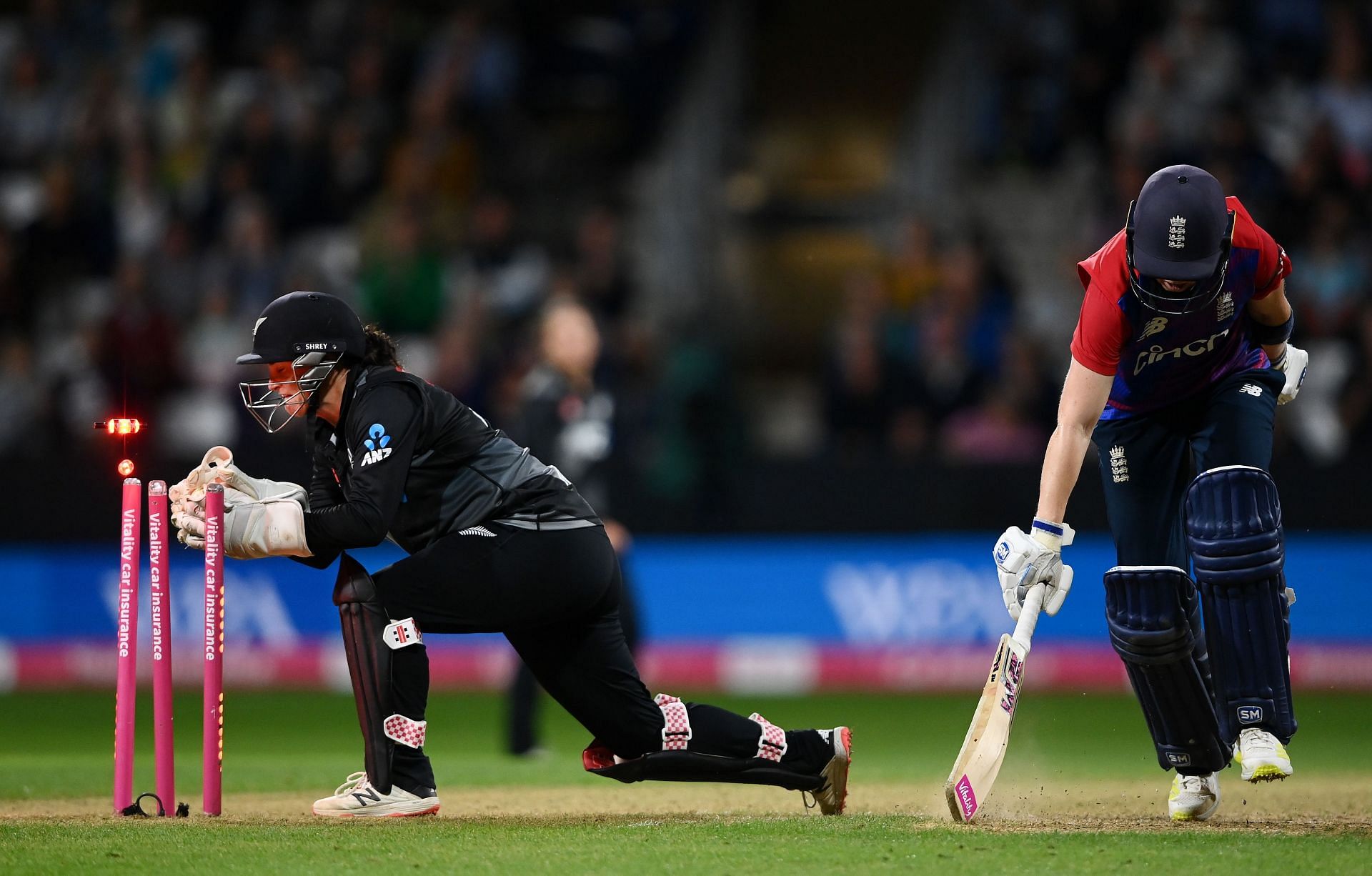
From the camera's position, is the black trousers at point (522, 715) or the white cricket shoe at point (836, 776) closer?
the white cricket shoe at point (836, 776)

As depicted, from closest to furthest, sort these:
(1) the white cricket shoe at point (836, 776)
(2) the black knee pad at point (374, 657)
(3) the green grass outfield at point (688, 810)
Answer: (3) the green grass outfield at point (688, 810)
(2) the black knee pad at point (374, 657)
(1) the white cricket shoe at point (836, 776)

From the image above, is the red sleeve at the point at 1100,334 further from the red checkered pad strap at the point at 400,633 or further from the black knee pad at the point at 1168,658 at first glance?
the red checkered pad strap at the point at 400,633

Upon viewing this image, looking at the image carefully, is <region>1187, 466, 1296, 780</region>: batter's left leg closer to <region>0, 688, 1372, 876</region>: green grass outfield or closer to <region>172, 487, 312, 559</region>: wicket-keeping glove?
<region>0, 688, 1372, 876</region>: green grass outfield

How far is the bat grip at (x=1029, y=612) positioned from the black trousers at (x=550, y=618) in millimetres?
865

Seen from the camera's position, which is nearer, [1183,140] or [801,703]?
[801,703]

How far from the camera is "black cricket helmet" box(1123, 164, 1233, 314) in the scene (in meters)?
5.00

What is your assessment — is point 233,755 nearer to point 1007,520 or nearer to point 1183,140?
point 1007,520

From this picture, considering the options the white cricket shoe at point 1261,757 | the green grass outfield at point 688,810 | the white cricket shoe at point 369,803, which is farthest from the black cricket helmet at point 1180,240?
the white cricket shoe at point 369,803

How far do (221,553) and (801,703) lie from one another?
19.2 ft

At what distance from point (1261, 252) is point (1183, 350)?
36 cm

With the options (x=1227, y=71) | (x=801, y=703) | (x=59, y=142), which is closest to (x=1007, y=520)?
(x=801, y=703)

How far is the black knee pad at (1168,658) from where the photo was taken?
17.4ft

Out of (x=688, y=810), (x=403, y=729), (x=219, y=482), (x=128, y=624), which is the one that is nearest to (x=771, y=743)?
(x=688, y=810)

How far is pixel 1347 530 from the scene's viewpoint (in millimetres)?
10945
